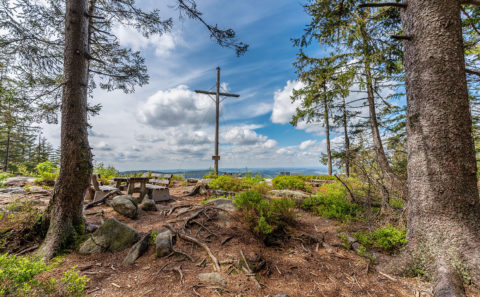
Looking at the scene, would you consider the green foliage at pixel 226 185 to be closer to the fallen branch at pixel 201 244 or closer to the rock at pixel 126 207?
the rock at pixel 126 207

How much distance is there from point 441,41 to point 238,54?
4050mm

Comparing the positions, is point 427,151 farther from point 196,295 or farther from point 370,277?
point 196,295

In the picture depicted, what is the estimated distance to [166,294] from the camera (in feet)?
7.87

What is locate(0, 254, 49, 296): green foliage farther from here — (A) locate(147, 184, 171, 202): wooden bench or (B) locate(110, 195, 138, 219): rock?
(A) locate(147, 184, 171, 202): wooden bench

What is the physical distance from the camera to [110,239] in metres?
3.63

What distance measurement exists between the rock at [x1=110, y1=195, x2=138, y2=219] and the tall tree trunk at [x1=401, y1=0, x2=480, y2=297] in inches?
247

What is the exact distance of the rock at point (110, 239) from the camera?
11.5ft

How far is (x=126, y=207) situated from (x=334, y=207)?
20.1ft

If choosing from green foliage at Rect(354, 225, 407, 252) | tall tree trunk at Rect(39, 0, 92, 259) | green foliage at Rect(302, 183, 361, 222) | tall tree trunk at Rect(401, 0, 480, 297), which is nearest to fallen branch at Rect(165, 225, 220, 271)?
tall tree trunk at Rect(39, 0, 92, 259)

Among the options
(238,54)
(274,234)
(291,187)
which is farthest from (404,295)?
(291,187)

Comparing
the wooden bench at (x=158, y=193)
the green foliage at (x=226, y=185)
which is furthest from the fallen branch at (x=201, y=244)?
the green foliage at (x=226, y=185)

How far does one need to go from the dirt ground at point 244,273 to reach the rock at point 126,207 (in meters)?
1.68

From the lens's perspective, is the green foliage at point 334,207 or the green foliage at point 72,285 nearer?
the green foliage at point 72,285

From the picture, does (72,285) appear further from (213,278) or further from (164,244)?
(213,278)
